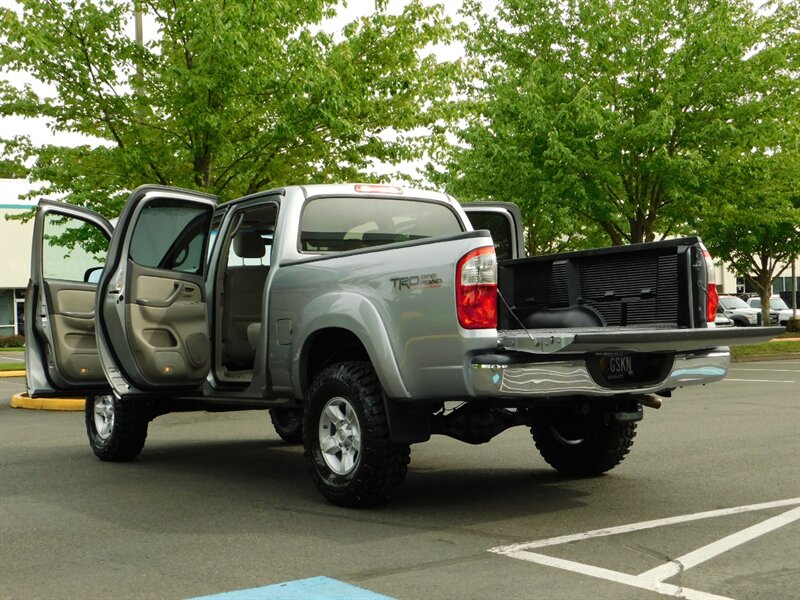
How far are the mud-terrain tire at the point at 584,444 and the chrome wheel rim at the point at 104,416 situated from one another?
3762 millimetres

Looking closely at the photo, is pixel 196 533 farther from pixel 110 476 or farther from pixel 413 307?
pixel 110 476

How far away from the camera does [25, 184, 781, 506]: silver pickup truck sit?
19.3 ft

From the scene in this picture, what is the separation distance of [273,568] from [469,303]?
5.95 feet

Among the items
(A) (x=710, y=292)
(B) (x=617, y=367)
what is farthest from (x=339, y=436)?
(A) (x=710, y=292)

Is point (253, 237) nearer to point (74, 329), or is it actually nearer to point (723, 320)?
point (74, 329)

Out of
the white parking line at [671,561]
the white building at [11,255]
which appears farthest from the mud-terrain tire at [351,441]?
the white building at [11,255]

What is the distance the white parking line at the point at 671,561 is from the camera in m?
4.62

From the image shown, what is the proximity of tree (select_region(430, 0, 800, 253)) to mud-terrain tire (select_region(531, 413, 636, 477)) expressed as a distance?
51.4 ft

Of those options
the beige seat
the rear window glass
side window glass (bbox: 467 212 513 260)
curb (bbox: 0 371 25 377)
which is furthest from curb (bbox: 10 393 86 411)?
curb (bbox: 0 371 25 377)

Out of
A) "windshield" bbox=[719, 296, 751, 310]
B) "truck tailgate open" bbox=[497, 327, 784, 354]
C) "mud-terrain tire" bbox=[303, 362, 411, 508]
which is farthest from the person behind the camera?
"windshield" bbox=[719, 296, 751, 310]

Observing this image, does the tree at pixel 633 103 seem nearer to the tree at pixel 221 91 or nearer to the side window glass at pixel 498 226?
the tree at pixel 221 91

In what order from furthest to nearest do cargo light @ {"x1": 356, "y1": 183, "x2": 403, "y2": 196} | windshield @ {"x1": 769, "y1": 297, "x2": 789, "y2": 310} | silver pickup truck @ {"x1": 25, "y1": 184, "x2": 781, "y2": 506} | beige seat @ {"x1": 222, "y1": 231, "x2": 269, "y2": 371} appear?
1. windshield @ {"x1": 769, "y1": 297, "x2": 789, "y2": 310}
2. beige seat @ {"x1": 222, "y1": 231, "x2": 269, "y2": 371}
3. cargo light @ {"x1": 356, "y1": 183, "x2": 403, "y2": 196}
4. silver pickup truck @ {"x1": 25, "y1": 184, "x2": 781, "y2": 506}

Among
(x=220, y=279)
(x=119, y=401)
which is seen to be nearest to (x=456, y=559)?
(x=220, y=279)

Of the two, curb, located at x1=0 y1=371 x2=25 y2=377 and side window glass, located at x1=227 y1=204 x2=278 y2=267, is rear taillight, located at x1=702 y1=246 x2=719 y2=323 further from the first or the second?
curb, located at x1=0 y1=371 x2=25 y2=377
